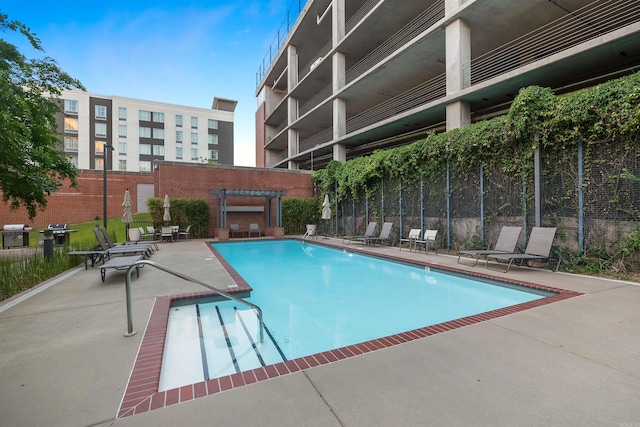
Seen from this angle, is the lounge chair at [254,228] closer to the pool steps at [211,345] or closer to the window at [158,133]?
the pool steps at [211,345]

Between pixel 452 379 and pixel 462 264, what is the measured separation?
5957mm

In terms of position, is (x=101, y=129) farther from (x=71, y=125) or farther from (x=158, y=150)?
(x=158, y=150)

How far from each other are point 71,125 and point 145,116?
8735mm

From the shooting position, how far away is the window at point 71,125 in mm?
38938

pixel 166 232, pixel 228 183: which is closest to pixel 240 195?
pixel 228 183

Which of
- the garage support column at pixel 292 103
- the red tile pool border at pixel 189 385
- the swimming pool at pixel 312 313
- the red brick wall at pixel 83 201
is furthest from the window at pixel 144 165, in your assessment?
the red tile pool border at pixel 189 385

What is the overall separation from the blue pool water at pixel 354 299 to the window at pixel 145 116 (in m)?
43.4

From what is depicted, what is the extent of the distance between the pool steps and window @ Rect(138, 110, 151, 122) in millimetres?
47161

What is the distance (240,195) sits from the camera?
1603 cm

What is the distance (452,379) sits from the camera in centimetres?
229

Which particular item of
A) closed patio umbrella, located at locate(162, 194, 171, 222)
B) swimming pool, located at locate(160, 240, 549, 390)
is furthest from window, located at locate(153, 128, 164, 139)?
swimming pool, located at locate(160, 240, 549, 390)

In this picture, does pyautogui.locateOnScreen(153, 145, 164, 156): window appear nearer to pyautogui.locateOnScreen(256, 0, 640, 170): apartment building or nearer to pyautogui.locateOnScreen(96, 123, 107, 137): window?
pyautogui.locateOnScreen(96, 123, 107, 137): window

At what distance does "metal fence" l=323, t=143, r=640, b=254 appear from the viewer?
6.28 m

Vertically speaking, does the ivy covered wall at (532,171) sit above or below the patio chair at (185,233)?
above
